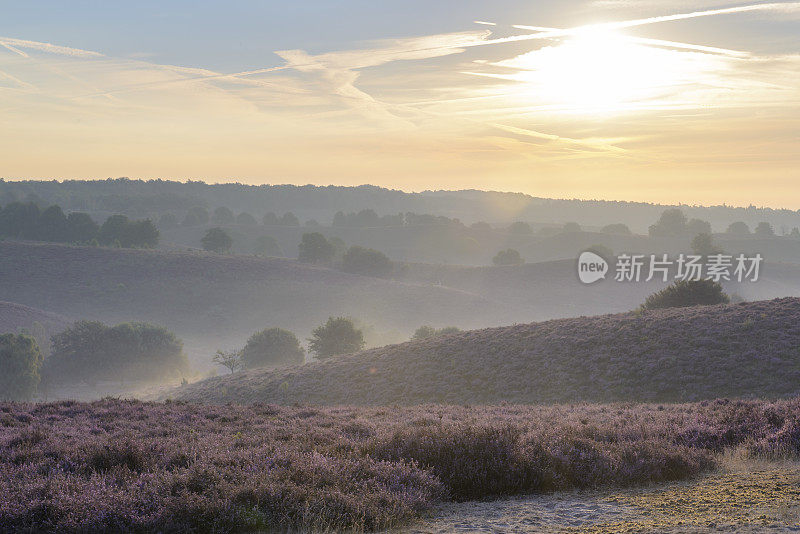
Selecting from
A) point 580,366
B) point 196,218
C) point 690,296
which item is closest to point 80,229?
point 196,218

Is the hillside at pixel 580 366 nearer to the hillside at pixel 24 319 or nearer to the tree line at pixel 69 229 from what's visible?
the hillside at pixel 24 319

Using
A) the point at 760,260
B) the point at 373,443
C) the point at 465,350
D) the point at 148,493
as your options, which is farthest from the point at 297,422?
the point at 760,260

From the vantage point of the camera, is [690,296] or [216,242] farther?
[216,242]

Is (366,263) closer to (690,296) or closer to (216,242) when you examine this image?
(216,242)

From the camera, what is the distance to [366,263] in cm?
11394

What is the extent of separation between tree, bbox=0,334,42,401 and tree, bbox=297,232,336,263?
72.6 m

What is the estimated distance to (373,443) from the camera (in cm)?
1052

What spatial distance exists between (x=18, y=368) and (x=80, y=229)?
260 feet

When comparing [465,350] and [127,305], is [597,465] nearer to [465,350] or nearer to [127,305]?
[465,350]

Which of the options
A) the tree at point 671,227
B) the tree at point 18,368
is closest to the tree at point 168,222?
the tree at point 18,368

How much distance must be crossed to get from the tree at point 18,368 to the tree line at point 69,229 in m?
71.5

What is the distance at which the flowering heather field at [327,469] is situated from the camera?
23.3 feet

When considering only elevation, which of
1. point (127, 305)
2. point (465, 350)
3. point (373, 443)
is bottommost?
point (127, 305)

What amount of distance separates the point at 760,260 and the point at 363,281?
90767 millimetres
